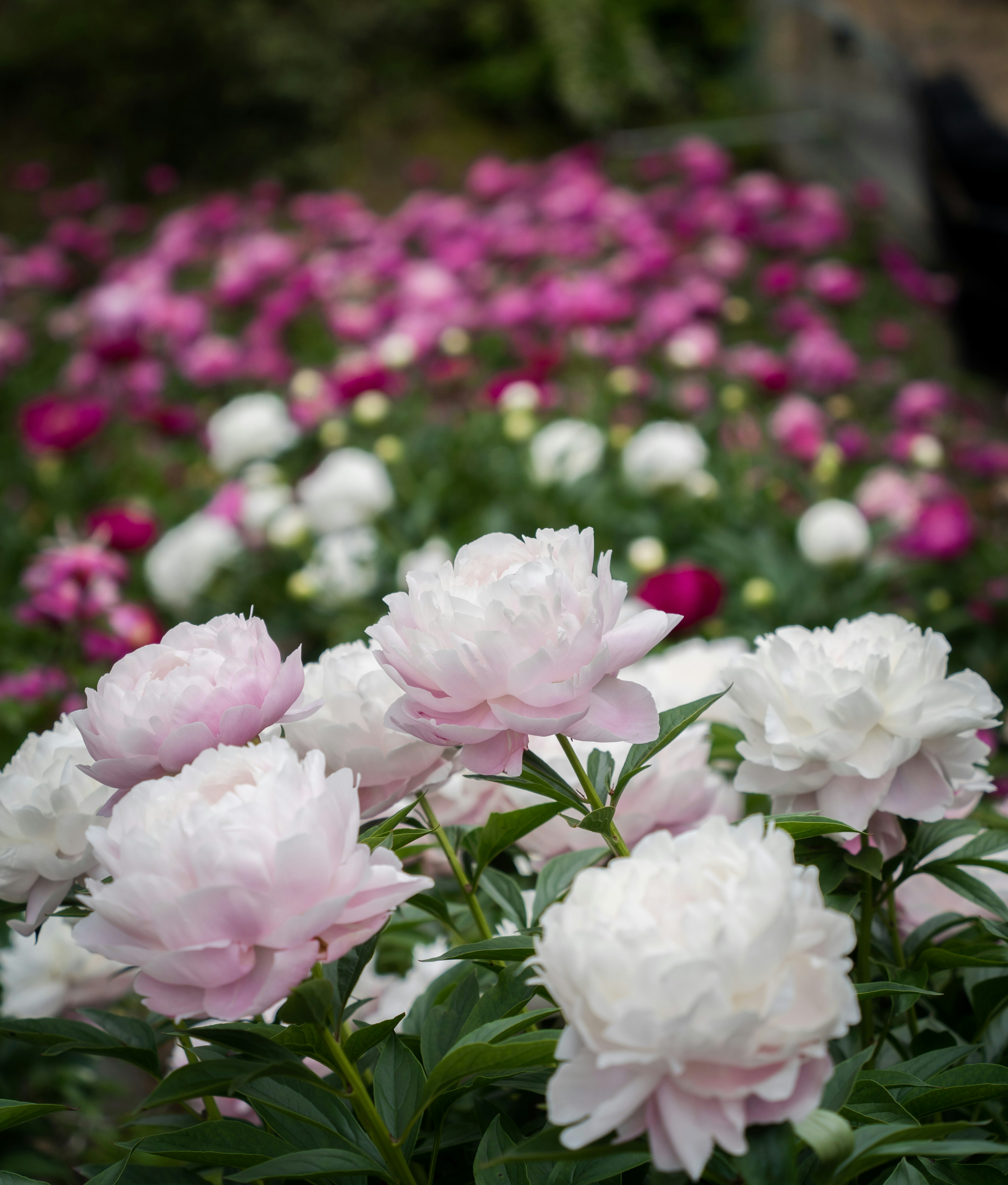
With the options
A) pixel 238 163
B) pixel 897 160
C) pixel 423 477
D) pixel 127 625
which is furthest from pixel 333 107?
pixel 127 625

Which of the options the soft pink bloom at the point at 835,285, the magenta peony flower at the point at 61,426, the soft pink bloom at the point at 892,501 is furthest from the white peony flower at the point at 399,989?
the soft pink bloom at the point at 835,285

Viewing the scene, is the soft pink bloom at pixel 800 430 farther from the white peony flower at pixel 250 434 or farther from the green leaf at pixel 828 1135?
the green leaf at pixel 828 1135

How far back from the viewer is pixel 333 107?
6.54 metres

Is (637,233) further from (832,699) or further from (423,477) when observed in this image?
(832,699)

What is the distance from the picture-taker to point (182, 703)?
0.40m

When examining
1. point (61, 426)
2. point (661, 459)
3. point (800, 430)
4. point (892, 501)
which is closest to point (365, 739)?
point (661, 459)

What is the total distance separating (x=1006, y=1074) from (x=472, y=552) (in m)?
0.29

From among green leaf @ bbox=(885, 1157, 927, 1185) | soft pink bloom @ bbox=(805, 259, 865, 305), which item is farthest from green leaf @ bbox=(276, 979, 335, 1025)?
soft pink bloom @ bbox=(805, 259, 865, 305)

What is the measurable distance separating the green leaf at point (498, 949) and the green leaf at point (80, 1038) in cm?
14

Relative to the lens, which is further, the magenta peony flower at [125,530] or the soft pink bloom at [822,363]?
the soft pink bloom at [822,363]

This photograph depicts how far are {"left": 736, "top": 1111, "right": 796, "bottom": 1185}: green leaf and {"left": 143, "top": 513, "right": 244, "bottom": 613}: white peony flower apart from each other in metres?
1.44

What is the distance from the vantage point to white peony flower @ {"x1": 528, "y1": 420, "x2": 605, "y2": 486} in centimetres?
167

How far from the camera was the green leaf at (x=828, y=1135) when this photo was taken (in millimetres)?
300

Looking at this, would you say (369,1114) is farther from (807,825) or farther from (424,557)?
(424,557)
